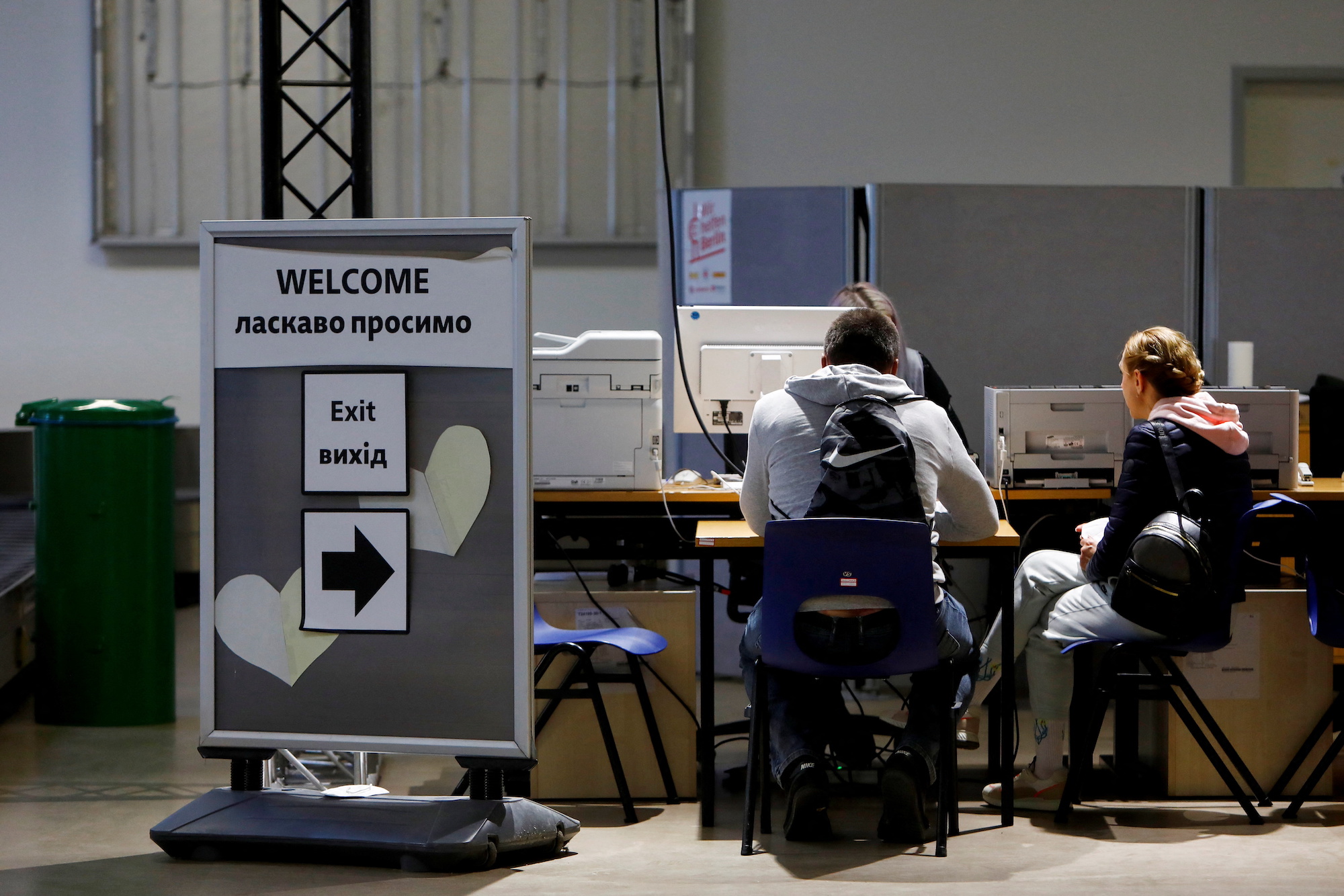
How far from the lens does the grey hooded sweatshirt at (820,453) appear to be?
9.07 feet

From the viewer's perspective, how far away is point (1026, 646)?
127 inches

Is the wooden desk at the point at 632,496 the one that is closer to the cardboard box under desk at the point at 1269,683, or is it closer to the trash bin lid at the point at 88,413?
the cardboard box under desk at the point at 1269,683

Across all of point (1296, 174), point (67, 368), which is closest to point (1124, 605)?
point (1296, 174)

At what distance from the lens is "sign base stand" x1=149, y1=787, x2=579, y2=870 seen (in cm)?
256

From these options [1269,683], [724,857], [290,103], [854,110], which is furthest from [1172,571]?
[854,110]

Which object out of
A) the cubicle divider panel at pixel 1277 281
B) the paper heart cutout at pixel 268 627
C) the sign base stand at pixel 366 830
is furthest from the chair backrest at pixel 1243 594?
the paper heart cutout at pixel 268 627

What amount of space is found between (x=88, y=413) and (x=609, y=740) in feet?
6.72

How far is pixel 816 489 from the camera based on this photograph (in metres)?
2.73

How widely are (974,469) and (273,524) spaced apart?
4.97 ft

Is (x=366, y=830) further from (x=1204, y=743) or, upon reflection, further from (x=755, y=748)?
(x=1204, y=743)

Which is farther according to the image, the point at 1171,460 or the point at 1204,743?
the point at 1204,743

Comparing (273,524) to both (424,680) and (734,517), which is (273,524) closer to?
(424,680)

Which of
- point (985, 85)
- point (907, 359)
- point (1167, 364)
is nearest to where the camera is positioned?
point (1167, 364)

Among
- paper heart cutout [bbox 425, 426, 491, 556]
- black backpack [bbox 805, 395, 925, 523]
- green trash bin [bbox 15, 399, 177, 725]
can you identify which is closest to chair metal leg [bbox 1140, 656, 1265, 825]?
black backpack [bbox 805, 395, 925, 523]
